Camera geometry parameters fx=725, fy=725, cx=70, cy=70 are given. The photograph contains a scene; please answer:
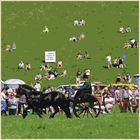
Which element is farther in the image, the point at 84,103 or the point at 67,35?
the point at 67,35

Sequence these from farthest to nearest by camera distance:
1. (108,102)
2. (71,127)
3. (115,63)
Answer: (115,63) < (108,102) < (71,127)

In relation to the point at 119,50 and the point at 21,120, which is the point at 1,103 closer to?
the point at 21,120

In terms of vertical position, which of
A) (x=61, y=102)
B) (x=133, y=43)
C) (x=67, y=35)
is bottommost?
(x=61, y=102)

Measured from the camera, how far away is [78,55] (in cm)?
5978

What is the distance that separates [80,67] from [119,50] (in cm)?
583

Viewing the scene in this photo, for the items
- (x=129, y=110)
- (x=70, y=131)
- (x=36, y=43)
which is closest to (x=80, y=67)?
(x=36, y=43)

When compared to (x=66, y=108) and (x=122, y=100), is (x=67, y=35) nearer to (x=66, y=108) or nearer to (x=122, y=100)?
(x=122, y=100)

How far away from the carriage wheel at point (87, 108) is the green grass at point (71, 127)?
958mm

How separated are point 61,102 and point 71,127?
15.5 ft

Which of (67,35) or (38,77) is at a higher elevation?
(67,35)

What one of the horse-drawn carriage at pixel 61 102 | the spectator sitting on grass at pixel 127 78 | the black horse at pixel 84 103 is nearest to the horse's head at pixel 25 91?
the horse-drawn carriage at pixel 61 102

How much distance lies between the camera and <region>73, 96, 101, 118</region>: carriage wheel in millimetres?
29453

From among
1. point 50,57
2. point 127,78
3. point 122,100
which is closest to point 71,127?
point 122,100

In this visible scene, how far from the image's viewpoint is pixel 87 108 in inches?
1163
